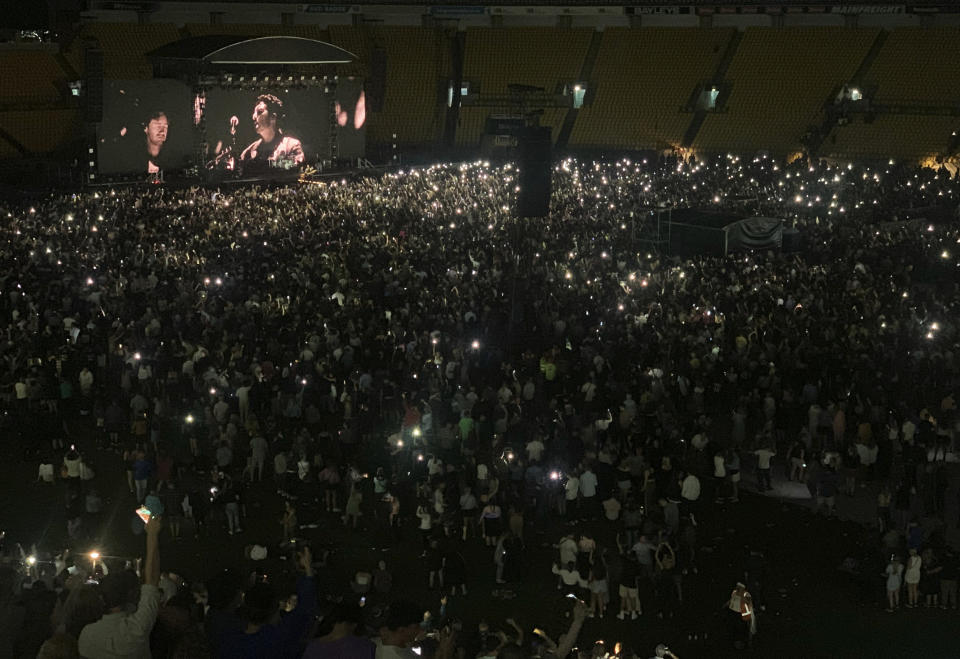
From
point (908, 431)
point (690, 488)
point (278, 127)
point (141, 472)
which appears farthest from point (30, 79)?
point (908, 431)

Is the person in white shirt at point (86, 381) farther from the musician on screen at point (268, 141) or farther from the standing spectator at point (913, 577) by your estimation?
the musician on screen at point (268, 141)

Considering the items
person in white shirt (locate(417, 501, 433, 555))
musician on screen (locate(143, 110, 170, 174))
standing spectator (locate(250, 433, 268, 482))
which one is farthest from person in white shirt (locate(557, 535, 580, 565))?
musician on screen (locate(143, 110, 170, 174))

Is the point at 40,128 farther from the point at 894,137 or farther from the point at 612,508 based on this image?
the point at 612,508

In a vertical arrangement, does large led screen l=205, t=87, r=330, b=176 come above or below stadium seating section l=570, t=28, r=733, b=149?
below

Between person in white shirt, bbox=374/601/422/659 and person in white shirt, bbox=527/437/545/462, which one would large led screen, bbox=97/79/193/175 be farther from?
person in white shirt, bbox=374/601/422/659

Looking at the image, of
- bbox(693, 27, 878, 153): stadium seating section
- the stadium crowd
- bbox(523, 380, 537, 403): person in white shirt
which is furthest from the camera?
bbox(693, 27, 878, 153): stadium seating section

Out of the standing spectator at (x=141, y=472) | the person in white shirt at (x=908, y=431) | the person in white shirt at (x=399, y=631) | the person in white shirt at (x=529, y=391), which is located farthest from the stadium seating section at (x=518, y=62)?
the person in white shirt at (x=399, y=631)

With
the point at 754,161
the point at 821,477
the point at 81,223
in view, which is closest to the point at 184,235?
the point at 81,223
